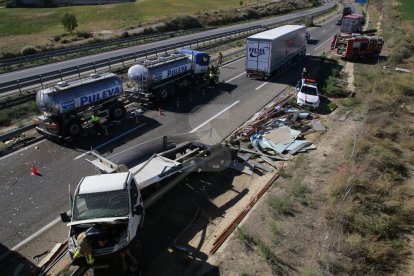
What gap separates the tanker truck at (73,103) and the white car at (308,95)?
1186 cm

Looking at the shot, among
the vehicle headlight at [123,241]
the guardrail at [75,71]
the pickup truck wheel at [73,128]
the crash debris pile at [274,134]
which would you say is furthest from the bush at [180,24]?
the vehicle headlight at [123,241]

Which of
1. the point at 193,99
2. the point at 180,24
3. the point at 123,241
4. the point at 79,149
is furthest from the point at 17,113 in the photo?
the point at 180,24

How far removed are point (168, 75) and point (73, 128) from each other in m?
8.18

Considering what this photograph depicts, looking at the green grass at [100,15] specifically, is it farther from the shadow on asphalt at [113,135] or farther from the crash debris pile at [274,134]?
the crash debris pile at [274,134]

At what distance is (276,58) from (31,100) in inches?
760

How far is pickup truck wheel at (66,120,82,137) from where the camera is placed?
57.3 ft

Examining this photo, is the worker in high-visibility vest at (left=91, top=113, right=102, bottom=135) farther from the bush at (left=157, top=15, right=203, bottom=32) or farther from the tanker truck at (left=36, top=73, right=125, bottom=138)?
the bush at (left=157, top=15, right=203, bottom=32)

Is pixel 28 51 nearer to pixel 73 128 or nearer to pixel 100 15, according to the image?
pixel 73 128

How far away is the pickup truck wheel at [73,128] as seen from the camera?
1747cm

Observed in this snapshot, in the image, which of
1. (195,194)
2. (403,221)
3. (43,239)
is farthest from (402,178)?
(43,239)

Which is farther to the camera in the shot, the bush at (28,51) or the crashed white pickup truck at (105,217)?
the bush at (28,51)

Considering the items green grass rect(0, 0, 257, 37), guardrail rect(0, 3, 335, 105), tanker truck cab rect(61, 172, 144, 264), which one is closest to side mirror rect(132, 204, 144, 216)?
tanker truck cab rect(61, 172, 144, 264)

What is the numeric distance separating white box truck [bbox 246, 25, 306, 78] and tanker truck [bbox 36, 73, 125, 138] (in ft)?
42.4

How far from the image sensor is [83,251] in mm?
8469
